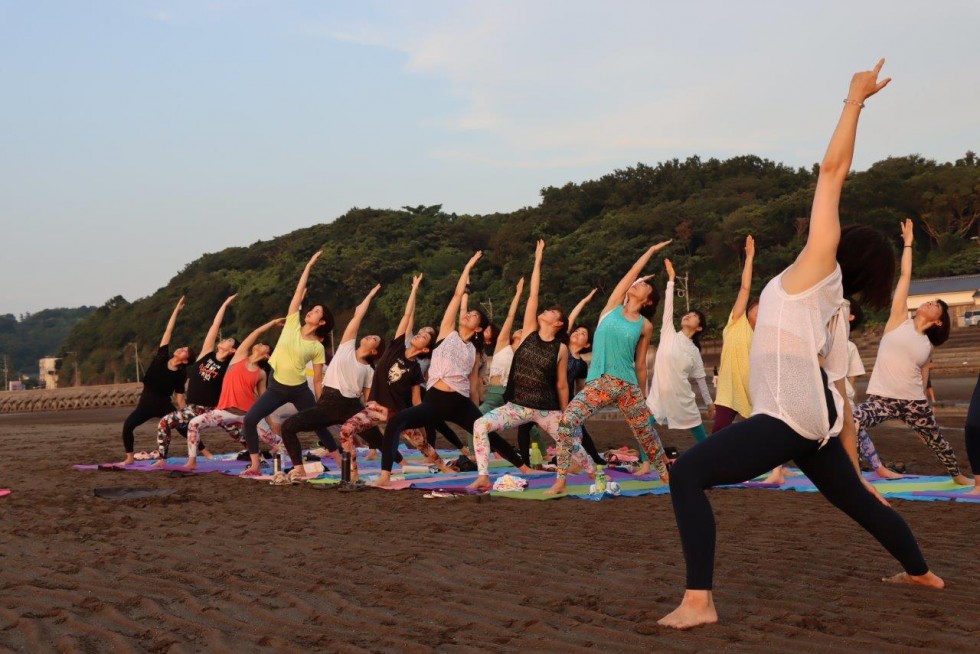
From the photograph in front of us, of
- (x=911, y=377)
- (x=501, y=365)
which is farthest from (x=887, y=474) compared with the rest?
(x=501, y=365)

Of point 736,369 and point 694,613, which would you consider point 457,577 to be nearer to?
point 694,613

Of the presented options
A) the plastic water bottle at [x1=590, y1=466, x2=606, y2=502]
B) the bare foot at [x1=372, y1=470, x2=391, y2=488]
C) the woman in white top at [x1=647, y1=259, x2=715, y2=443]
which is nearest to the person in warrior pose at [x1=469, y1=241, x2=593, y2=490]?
the plastic water bottle at [x1=590, y1=466, x2=606, y2=502]

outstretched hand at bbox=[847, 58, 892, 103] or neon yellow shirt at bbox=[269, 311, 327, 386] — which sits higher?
outstretched hand at bbox=[847, 58, 892, 103]

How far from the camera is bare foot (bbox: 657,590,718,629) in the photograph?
454 centimetres

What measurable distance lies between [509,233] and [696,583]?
258ft

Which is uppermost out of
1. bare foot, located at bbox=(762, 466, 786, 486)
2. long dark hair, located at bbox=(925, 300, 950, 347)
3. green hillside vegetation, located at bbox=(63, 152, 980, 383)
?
green hillside vegetation, located at bbox=(63, 152, 980, 383)

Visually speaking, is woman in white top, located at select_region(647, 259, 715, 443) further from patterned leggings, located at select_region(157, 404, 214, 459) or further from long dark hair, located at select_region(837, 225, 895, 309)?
long dark hair, located at select_region(837, 225, 895, 309)

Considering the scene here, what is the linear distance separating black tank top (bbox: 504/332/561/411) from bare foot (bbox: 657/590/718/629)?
551 centimetres

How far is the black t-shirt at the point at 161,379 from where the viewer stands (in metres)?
13.5

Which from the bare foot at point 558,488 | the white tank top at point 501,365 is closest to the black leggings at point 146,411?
the white tank top at point 501,365

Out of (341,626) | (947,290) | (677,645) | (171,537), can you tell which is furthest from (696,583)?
(947,290)

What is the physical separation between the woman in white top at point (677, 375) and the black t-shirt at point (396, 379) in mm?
2582

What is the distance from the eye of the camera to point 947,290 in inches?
2073

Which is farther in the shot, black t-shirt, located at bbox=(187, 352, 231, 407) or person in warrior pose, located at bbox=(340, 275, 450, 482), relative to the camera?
black t-shirt, located at bbox=(187, 352, 231, 407)
